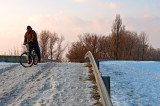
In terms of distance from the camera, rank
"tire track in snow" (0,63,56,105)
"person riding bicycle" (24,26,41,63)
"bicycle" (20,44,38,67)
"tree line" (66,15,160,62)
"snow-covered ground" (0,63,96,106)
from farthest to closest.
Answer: "tree line" (66,15,160,62) → "person riding bicycle" (24,26,41,63) → "bicycle" (20,44,38,67) → "tire track in snow" (0,63,56,105) → "snow-covered ground" (0,63,96,106)

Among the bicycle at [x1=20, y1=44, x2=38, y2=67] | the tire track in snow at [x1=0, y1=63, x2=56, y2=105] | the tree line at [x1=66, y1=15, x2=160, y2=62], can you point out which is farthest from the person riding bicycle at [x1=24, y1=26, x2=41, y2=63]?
the tree line at [x1=66, y1=15, x2=160, y2=62]

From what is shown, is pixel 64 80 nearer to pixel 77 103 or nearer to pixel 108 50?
pixel 77 103

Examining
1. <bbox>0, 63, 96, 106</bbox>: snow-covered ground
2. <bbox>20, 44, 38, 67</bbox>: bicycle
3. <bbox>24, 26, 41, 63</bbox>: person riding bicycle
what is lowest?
<bbox>0, 63, 96, 106</bbox>: snow-covered ground

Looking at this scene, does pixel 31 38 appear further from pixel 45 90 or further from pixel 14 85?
pixel 45 90

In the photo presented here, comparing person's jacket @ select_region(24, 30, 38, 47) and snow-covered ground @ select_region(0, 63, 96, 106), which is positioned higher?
person's jacket @ select_region(24, 30, 38, 47)

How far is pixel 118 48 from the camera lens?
4972 cm

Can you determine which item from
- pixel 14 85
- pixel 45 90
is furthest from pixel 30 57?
pixel 45 90

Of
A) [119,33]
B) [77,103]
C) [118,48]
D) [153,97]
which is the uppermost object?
[119,33]

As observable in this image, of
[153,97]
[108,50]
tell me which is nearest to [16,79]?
[153,97]

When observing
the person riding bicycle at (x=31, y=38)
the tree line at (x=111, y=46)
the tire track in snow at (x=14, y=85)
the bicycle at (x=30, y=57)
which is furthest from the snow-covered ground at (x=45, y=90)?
the tree line at (x=111, y=46)

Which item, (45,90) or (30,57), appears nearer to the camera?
(45,90)

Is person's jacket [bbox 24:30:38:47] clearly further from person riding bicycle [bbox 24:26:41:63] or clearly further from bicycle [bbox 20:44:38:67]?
bicycle [bbox 20:44:38:67]

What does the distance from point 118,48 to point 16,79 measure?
144ft

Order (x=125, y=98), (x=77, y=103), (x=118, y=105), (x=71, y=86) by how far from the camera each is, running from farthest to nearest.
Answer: (x=125, y=98)
(x=118, y=105)
(x=71, y=86)
(x=77, y=103)
